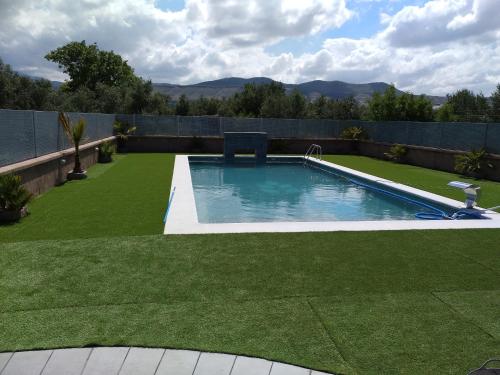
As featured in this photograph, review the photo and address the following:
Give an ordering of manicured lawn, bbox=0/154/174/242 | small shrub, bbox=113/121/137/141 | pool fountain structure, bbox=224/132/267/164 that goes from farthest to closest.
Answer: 1. small shrub, bbox=113/121/137/141
2. pool fountain structure, bbox=224/132/267/164
3. manicured lawn, bbox=0/154/174/242

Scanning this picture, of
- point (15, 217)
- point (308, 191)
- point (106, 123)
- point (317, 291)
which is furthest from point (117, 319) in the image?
point (106, 123)

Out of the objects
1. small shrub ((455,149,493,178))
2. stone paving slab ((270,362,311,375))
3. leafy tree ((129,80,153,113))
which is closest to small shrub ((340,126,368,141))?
small shrub ((455,149,493,178))

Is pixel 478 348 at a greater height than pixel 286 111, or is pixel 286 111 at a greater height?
pixel 286 111

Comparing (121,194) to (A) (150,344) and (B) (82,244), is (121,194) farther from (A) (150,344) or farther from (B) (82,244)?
(A) (150,344)

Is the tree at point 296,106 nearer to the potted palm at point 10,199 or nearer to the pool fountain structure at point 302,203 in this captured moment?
the pool fountain structure at point 302,203

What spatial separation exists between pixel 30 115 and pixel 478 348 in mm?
10579

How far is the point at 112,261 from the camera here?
566 centimetres

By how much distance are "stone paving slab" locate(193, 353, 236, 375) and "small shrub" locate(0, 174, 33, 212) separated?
5.78m

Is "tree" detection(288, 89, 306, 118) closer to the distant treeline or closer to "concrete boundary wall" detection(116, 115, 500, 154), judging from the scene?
the distant treeline

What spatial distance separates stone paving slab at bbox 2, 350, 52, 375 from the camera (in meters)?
3.33

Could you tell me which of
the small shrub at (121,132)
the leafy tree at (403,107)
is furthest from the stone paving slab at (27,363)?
the leafy tree at (403,107)

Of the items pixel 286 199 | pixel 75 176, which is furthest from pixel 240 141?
pixel 75 176

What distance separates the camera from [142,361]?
11.3 feet

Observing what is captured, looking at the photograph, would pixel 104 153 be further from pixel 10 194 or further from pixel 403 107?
pixel 403 107
